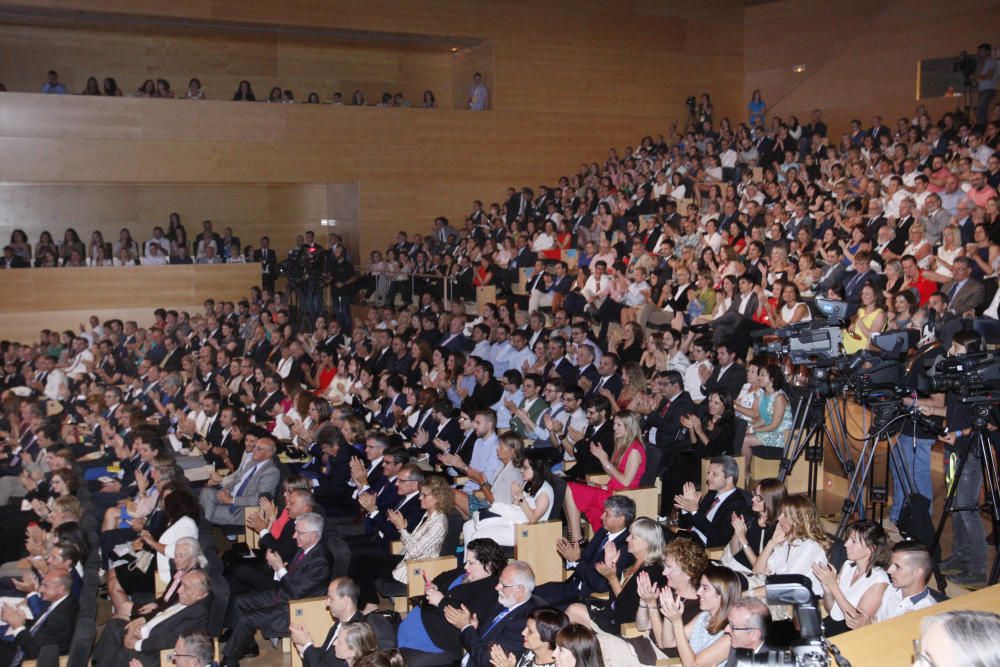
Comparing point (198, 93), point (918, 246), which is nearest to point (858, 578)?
point (918, 246)

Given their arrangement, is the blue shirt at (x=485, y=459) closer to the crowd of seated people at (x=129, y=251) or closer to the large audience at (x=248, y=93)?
the crowd of seated people at (x=129, y=251)

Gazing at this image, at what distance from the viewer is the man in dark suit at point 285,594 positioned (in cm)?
520

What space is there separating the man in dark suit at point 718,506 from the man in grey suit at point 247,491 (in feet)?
10.3

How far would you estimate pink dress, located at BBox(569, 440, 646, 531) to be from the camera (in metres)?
5.79

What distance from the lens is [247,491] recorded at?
6.78m

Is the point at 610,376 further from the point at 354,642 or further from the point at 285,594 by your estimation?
the point at 354,642

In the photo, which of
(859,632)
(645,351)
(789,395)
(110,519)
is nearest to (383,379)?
(645,351)

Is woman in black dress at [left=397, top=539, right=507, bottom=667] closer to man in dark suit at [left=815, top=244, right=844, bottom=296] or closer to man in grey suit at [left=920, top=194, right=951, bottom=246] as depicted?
man in dark suit at [left=815, top=244, right=844, bottom=296]

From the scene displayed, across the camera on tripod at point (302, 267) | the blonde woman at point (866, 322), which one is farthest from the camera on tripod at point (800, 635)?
the camera on tripod at point (302, 267)

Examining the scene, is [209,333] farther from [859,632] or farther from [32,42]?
[859,632]

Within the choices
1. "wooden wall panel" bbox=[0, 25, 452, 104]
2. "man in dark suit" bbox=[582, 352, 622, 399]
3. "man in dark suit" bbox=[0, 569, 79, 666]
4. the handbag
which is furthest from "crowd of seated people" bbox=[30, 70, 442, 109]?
"man in dark suit" bbox=[0, 569, 79, 666]

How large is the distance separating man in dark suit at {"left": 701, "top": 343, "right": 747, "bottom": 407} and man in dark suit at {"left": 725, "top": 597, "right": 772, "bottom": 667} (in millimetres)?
4200

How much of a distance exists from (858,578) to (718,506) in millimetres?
1169

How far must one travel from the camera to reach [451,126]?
17016 millimetres
